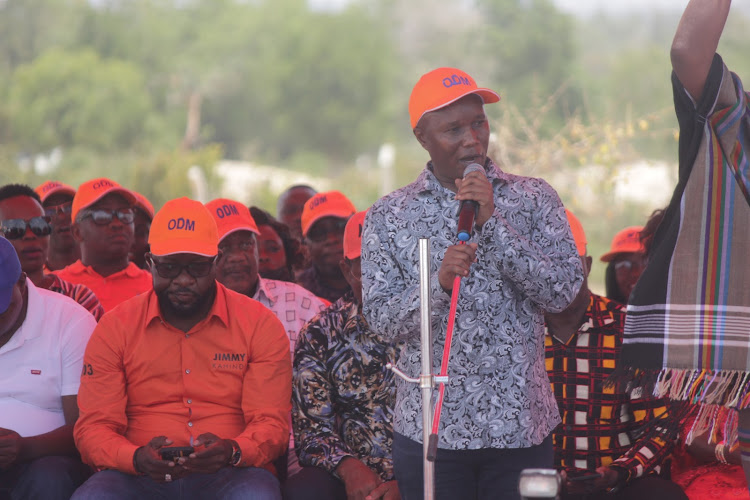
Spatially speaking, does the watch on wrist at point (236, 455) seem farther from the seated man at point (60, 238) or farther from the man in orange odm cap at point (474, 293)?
the seated man at point (60, 238)

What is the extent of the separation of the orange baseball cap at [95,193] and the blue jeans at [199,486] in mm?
2366

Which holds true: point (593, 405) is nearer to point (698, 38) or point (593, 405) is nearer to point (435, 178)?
point (435, 178)

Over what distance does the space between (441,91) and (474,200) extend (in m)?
0.58

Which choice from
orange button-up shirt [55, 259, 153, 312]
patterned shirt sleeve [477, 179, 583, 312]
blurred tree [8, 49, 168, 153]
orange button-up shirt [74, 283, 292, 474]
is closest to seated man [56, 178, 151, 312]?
orange button-up shirt [55, 259, 153, 312]

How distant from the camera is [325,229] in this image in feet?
22.2

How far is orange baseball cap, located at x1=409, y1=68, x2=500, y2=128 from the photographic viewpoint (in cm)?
336

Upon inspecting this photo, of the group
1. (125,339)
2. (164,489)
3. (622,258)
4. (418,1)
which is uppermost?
(418,1)

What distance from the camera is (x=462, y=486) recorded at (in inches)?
127

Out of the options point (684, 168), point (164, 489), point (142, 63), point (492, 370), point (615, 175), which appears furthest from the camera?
point (142, 63)

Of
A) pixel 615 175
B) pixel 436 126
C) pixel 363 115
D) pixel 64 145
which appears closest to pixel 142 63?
pixel 64 145

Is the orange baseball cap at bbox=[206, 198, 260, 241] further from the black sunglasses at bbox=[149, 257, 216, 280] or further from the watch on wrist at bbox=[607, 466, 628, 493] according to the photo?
the watch on wrist at bbox=[607, 466, 628, 493]

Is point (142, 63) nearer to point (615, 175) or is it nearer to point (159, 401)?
point (615, 175)

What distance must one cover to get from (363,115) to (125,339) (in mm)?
45265

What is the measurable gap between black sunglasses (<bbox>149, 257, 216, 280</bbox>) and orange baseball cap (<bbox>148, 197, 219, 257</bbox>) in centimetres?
6
